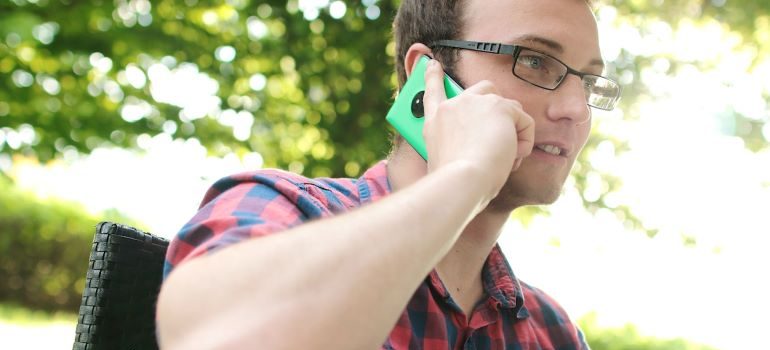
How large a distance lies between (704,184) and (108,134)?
3920 mm

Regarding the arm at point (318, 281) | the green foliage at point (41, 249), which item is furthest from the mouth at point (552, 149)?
the green foliage at point (41, 249)

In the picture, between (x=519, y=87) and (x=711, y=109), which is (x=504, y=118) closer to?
(x=519, y=87)

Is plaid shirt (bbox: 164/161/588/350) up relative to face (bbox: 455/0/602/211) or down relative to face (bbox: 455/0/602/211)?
down

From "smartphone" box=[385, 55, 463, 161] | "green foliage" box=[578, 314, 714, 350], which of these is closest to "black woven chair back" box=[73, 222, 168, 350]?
"smartphone" box=[385, 55, 463, 161]

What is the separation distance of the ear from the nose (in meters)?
0.36

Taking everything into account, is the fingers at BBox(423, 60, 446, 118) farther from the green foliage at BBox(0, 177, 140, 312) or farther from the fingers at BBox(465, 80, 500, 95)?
the green foliage at BBox(0, 177, 140, 312)

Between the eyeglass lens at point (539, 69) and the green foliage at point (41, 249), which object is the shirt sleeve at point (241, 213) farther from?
the green foliage at point (41, 249)

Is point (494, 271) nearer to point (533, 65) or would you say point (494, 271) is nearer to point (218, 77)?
point (533, 65)

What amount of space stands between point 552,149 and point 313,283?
0.98m

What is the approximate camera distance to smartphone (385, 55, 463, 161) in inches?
64.5

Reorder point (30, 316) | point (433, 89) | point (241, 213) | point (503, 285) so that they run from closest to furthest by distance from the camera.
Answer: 1. point (241, 213)
2. point (433, 89)
3. point (503, 285)
4. point (30, 316)

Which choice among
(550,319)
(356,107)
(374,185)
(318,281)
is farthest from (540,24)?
(356,107)

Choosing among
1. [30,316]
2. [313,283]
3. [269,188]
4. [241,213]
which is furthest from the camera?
[30,316]

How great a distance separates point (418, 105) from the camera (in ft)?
5.38
